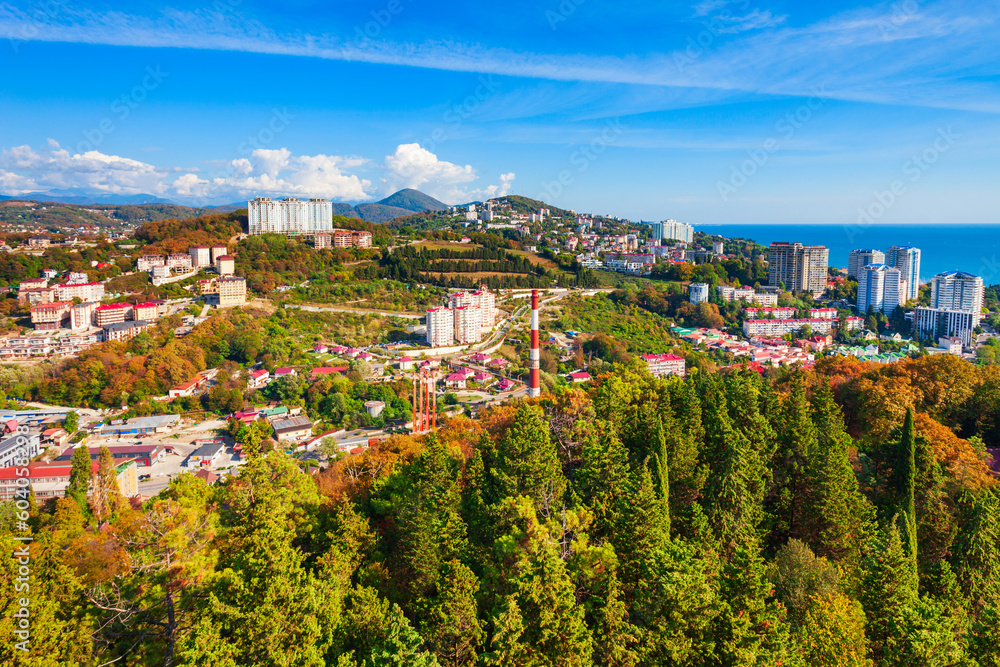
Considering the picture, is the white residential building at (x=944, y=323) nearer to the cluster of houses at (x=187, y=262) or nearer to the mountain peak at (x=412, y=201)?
the cluster of houses at (x=187, y=262)

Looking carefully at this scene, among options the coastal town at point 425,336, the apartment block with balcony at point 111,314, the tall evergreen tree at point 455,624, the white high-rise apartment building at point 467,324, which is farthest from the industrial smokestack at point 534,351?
the apartment block with balcony at point 111,314

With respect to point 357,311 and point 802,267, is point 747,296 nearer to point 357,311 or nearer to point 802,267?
point 802,267

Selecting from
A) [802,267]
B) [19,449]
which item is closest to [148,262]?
[19,449]

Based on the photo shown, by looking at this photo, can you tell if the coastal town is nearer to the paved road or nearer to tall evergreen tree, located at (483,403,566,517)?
the paved road

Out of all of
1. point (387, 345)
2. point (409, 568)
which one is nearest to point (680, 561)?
point (409, 568)

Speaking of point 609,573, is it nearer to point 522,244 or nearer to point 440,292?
point 440,292

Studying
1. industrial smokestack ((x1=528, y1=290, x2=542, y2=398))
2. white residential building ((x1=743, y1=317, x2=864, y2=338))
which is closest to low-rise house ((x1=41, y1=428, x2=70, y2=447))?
industrial smokestack ((x1=528, y1=290, x2=542, y2=398))
